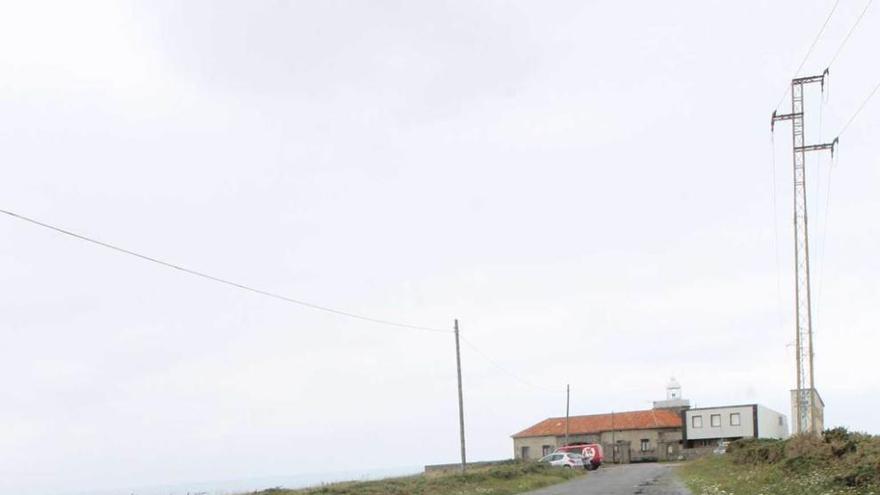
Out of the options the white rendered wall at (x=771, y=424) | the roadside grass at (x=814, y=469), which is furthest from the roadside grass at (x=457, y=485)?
the white rendered wall at (x=771, y=424)

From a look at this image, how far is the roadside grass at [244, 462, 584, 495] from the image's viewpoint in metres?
29.4

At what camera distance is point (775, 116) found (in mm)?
48344

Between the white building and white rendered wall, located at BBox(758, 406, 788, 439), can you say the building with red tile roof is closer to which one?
the white building

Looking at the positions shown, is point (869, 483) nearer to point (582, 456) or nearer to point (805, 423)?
point (805, 423)

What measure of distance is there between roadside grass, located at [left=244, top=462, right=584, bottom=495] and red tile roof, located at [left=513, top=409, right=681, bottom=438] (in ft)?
161

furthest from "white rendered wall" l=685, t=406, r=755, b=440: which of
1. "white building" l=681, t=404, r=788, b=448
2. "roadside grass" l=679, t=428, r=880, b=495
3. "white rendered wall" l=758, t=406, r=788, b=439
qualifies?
"roadside grass" l=679, t=428, r=880, b=495

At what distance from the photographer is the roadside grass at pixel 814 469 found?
21234 millimetres

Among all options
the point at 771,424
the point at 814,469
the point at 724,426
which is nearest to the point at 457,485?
the point at 814,469

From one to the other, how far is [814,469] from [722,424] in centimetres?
6243

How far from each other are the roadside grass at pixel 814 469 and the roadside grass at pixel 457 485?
309 inches

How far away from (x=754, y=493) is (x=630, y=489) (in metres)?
6.58

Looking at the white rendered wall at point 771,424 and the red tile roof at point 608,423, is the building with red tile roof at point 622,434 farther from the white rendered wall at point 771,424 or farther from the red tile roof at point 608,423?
the white rendered wall at point 771,424

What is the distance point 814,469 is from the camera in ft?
94.4

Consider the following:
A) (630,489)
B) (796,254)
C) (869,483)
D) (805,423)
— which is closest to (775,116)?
(796,254)
